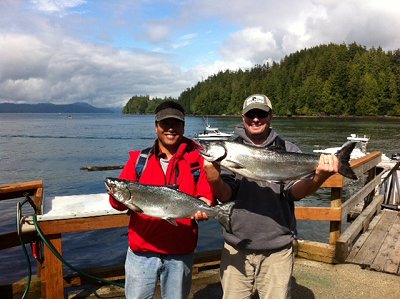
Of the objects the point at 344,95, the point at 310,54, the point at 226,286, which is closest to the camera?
the point at 226,286

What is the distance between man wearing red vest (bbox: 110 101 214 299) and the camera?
10.7ft

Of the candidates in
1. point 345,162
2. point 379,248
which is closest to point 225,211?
point 345,162

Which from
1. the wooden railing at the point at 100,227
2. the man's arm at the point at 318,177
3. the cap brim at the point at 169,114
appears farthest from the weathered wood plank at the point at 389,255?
the cap brim at the point at 169,114

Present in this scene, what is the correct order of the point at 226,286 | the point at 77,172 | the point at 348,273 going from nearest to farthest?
the point at 226,286
the point at 348,273
the point at 77,172

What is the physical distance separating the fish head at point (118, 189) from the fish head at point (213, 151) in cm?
72

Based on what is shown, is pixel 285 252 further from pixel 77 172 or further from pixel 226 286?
pixel 77 172

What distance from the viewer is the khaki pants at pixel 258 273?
3430 mm

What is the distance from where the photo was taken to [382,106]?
119500 mm

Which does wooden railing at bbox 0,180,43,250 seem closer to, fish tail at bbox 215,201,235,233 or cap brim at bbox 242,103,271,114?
fish tail at bbox 215,201,235,233

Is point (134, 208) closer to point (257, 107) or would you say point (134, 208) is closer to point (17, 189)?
point (257, 107)

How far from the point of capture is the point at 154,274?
328 cm

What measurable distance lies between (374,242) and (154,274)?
522 centimetres

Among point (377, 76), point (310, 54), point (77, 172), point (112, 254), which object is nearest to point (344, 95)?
point (377, 76)

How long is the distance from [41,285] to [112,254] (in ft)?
23.5
